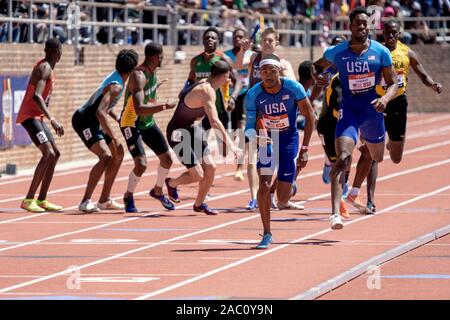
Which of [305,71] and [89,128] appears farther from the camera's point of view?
[305,71]

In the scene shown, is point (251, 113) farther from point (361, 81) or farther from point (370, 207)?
point (370, 207)

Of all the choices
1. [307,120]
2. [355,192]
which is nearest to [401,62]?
[355,192]

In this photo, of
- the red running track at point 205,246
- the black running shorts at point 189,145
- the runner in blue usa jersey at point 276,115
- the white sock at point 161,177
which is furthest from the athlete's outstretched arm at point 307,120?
the white sock at point 161,177

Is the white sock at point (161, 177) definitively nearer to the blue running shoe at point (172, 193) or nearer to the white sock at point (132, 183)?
the blue running shoe at point (172, 193)

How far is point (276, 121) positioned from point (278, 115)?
7cm

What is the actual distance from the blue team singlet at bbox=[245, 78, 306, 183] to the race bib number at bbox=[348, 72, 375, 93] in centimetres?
82

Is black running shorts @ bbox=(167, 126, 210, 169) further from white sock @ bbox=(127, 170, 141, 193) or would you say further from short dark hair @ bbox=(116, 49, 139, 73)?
short dark hair @ bbox=(116, 49, 139, 73)

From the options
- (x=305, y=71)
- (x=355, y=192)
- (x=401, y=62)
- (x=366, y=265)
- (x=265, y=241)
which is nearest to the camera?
(x=366, y=265)

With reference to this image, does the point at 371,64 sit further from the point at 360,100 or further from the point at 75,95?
the point at 75,95

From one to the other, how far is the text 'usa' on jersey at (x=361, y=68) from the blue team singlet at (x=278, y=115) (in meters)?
0.82

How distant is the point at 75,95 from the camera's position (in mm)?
29453

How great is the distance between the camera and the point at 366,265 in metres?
13.5

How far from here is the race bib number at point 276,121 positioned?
635 inches

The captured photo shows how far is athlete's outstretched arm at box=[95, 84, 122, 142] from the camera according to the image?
19438mm
